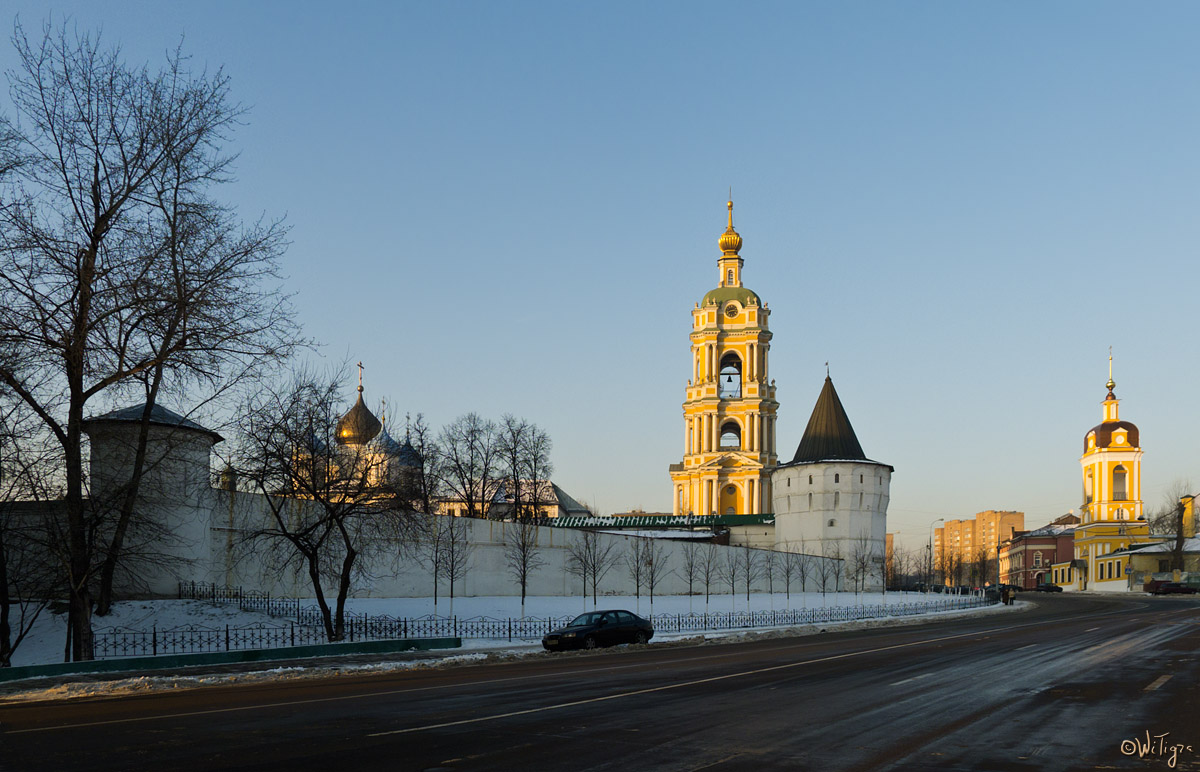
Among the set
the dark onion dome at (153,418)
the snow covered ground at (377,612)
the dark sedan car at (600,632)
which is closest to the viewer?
the snow covered ground at (377,612)

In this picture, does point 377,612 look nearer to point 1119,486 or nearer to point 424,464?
point 424,464

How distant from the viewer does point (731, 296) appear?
11500cm

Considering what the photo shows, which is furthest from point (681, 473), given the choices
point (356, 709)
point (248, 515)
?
point (356, 709)

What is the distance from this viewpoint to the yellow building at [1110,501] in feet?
385

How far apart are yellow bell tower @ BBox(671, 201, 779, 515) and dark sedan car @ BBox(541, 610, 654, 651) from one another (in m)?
77.2

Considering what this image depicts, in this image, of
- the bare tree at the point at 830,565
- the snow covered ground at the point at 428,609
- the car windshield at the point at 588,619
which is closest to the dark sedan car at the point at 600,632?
the car windshield at the point at 588,619

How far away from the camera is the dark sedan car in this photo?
97.6ft

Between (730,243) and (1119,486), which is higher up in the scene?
(730,243)

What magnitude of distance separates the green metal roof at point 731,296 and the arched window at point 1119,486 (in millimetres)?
46180

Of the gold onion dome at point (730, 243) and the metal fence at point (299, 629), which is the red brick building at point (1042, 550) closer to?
the gold onion dome at point (730, 243)

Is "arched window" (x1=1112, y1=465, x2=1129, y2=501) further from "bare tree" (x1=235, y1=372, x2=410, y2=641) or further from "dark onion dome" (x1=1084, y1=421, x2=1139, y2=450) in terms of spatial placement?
"bare tree" (x1=235, y1=372, x2=410, y2=641)

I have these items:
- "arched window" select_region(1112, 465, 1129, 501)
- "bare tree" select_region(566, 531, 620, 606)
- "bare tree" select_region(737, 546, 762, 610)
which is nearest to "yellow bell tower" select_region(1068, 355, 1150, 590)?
"arched window" select_region(1112, 465, 1129, 501)

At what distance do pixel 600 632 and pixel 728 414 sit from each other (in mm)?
82962
